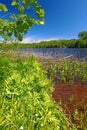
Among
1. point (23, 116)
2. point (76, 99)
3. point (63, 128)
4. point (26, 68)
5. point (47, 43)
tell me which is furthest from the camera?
point (47, 43)

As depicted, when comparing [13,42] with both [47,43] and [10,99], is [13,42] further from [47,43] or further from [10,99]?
[47,43]

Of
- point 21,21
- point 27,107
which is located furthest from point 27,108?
point 21,21

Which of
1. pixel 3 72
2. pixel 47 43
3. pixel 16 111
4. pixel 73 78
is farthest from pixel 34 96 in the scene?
pixel 47 43

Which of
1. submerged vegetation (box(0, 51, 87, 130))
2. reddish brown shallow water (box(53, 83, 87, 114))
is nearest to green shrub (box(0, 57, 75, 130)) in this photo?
submerged vegetation (box(0, 51, 87, 130))

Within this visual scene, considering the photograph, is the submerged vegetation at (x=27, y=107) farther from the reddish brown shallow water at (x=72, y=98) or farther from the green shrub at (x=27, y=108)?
the reddish brown shallow water at (x=72, y=98)

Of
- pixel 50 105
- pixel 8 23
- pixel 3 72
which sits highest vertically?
pixel 8 23

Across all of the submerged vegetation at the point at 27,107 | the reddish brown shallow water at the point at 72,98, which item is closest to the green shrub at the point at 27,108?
the submerged vegetation at the point at 27,107

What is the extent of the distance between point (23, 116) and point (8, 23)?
4.22 metres

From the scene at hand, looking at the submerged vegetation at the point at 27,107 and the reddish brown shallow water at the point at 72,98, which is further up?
the submerged vegetation at the point at 27,107

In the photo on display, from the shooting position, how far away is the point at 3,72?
5895 mm

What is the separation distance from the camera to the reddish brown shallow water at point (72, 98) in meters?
8.09

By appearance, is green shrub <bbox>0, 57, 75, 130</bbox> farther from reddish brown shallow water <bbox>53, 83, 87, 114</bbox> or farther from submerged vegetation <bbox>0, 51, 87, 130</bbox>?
reddish brown shallow water <bbox>53, 83, 87, 114</bbox>

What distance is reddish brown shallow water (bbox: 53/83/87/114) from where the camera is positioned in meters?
8.09

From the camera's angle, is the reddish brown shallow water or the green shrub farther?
the reddish brown shallow water
